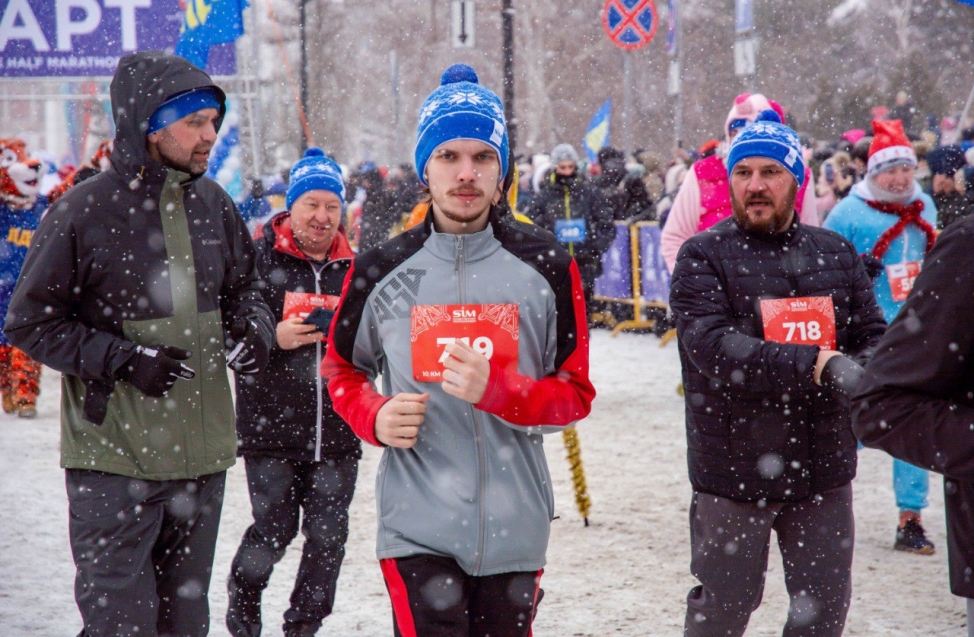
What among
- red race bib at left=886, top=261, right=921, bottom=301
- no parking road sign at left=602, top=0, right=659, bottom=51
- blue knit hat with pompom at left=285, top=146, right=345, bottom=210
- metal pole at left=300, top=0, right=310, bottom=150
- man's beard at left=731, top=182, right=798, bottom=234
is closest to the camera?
man's beard at left=731, top=182, right=798, bottom=234

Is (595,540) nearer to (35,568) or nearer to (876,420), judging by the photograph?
(35,568)

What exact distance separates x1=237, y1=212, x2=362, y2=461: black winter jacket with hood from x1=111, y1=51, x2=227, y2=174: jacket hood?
1.32 meters

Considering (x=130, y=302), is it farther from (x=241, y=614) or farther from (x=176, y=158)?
(x=241, y=614)

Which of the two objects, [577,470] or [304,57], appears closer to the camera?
[577,470]

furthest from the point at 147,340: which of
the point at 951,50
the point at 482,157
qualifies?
the point at 951,50

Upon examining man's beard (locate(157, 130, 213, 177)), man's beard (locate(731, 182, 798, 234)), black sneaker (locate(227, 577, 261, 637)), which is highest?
man's beard (locate(157, 130, 213, 177))

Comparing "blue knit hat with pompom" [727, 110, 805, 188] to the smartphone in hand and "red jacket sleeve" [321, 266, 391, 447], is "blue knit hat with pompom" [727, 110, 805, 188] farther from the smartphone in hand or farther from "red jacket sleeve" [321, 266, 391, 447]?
the smartphone in hand

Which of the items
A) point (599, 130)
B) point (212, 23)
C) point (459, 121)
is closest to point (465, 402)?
point (459, 121)

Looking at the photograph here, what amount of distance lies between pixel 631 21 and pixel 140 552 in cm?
1338

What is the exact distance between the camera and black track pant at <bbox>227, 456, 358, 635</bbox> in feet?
15.6

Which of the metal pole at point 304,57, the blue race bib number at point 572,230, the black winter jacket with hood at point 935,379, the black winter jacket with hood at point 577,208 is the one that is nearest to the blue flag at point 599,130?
the black winter jacket with hood at point 577,208

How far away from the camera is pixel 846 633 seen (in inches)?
203

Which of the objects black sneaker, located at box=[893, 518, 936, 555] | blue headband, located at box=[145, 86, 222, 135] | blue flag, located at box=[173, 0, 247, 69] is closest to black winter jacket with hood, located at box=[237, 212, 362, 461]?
blue headband, located at box=[145, 86, 222, 135]

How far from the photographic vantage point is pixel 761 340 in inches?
142
